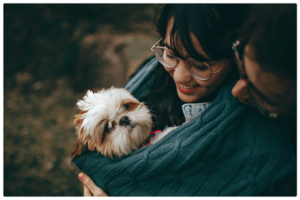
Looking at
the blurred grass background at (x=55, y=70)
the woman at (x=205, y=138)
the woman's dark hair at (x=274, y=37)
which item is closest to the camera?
the woman's dark hair at (x=274, y=37)

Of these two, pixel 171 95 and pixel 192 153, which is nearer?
pixel 192 153

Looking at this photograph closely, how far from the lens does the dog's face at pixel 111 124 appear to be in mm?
1356

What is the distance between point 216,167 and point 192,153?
191 mm

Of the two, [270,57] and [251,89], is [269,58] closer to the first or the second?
[270,57]

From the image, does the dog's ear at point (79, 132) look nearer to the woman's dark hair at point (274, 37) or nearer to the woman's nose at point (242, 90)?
the woman's nose at point (242, 90)

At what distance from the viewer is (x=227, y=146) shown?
1.19 m

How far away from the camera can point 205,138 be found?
120 cm

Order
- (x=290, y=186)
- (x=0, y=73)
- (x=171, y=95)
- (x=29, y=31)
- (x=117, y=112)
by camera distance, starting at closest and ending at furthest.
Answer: (x=290, y=186) < (x=117, y=112) < (x=171, y=95) < (x=0, y=73) < (x=29, y=31)

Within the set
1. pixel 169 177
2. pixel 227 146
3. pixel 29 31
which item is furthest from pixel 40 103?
pixel 227 146

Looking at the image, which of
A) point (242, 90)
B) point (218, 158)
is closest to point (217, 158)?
point (218, 158)

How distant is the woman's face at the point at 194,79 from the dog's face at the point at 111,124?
0.37 meters

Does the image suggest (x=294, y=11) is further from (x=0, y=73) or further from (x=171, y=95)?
(x=0, y=73)

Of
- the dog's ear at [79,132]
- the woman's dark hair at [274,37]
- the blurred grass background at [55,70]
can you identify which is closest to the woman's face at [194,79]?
the woman's dark hair at [274,37]

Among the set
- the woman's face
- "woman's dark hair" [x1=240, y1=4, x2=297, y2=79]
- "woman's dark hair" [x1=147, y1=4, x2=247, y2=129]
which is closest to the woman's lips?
the woman's face
